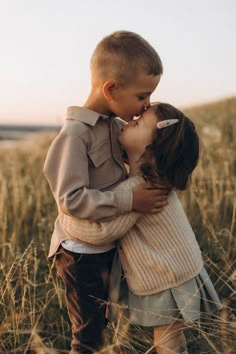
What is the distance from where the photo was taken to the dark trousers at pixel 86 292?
90.5 inches

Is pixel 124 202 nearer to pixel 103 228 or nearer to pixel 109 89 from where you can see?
pixel 103 228

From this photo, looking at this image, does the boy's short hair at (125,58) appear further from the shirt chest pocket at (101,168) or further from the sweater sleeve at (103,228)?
the sweater sleeve at (103,228)

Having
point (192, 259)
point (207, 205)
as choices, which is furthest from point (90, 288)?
point (207, 205)

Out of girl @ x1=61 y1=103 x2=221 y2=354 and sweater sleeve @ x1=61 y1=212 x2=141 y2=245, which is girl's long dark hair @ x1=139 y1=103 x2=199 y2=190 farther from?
sweater sleeve @ x1=61 y1=212 x2=141 y2=245

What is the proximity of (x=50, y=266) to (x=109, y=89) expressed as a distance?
4.33ft

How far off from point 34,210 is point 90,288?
2258mm

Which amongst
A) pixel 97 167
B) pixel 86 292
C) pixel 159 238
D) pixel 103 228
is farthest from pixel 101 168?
pixel 86 292

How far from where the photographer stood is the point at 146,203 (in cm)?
220

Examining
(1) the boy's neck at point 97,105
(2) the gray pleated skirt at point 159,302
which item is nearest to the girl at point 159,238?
(2) the gray pleated skirt at point 159,302

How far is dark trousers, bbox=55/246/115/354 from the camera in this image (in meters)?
2.30

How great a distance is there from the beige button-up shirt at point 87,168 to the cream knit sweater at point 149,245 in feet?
0.23

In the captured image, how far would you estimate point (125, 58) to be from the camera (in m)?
2.18

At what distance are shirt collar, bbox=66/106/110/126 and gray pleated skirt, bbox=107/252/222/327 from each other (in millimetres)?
578

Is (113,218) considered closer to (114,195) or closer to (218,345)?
(114,195)
